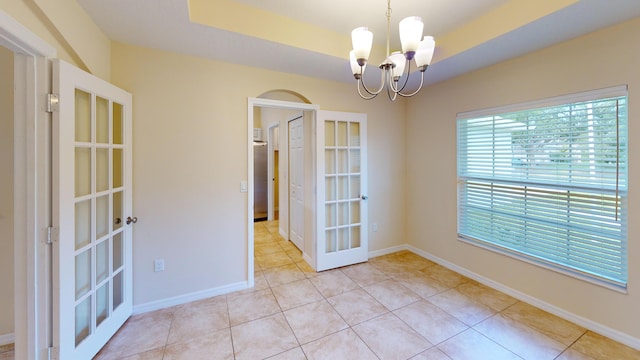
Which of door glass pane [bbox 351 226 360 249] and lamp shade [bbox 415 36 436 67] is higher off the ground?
lamp shade [bbox 415 36 436 67]

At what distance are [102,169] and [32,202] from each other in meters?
0.52

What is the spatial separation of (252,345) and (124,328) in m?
1.16

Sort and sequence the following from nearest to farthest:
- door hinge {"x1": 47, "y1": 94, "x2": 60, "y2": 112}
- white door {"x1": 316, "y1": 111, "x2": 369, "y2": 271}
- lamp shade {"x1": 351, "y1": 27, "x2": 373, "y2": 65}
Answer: door hinge {"x1": 47, "y1": 94, "x2": 60, "y2": 112}, lamp shade {"x1": 351, "y1": 27, "x2": 373, "y2": 65}, white door {"x1": 316, "y1": 111, "x2": 369, "y2": 271}

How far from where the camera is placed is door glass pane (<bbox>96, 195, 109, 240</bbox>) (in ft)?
6.10

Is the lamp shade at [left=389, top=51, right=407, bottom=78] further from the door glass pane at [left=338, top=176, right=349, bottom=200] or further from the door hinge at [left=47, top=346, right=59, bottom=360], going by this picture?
the door hinge at [left=47, top=346, right=59, bottom=360]

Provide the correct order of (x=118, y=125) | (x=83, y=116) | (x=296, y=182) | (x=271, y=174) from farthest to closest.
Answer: (x=271, y=174), (x=296, y=182), (x=118, y=125), (x=83, y=116)

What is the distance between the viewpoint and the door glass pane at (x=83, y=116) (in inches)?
65.4

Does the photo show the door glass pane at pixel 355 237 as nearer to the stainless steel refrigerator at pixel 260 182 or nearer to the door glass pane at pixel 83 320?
the door glass pane at pixel 83 320

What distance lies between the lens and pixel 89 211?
1.76m

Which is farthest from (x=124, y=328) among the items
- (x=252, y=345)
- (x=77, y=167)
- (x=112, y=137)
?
(x=112, y=137)

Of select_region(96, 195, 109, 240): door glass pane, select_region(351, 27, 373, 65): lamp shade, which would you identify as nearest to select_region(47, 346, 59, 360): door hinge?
select_region(96, 195, 109, 240): door glass pane

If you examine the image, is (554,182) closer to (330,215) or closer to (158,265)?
(330,215)

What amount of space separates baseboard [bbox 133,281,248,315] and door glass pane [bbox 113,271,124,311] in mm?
220

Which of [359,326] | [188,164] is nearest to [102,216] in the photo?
[188,164]
